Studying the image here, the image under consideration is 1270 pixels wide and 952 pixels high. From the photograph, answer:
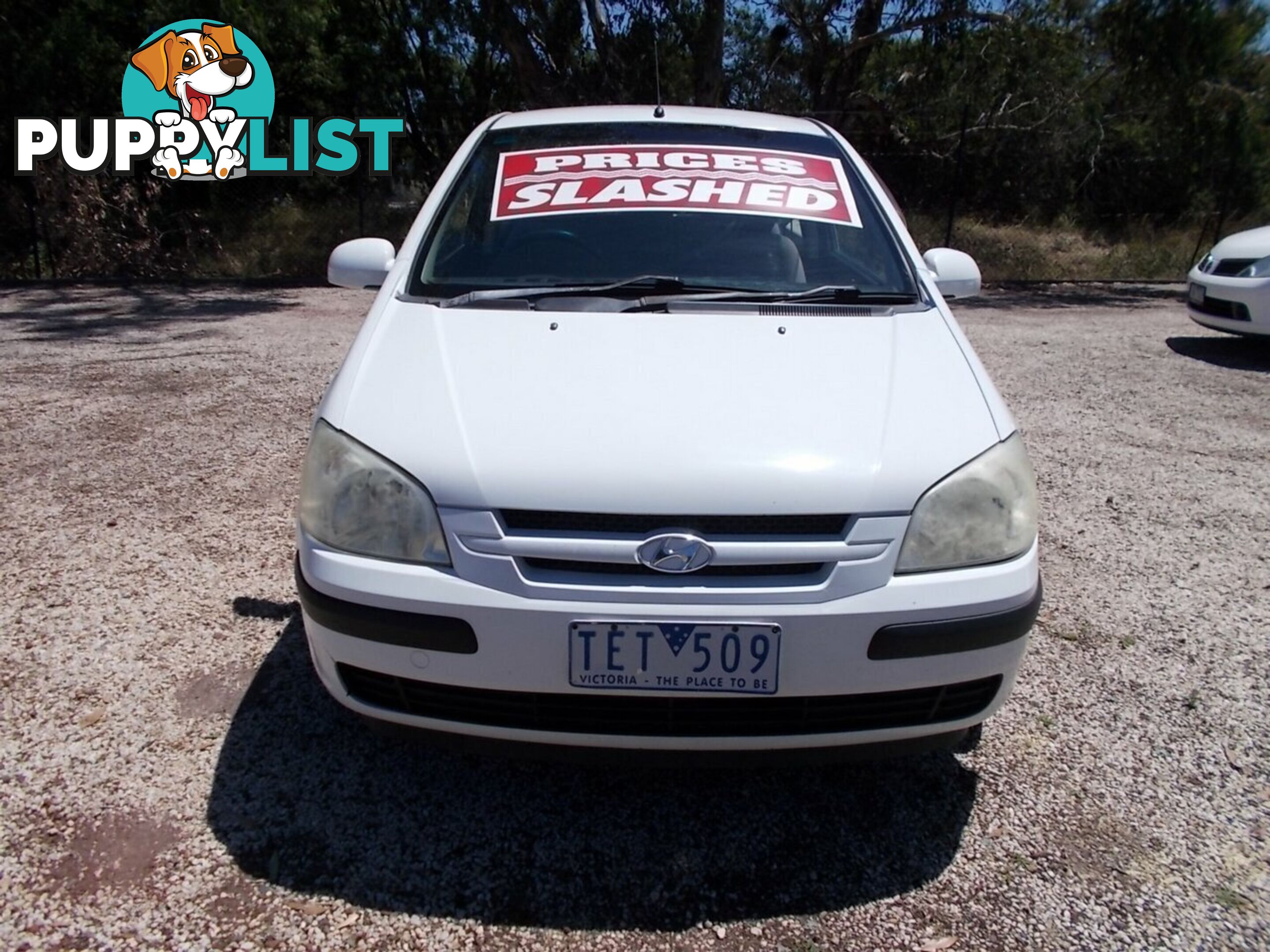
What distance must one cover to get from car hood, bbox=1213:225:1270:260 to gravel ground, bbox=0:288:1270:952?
4.42 meters

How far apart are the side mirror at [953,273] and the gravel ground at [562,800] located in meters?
1.12

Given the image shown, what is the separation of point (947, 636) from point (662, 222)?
1606mm

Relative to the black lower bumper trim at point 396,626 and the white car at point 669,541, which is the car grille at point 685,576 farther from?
the black lower bumper trim at point 396,626

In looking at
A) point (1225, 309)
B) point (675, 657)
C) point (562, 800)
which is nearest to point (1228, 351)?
point (1225, 309)

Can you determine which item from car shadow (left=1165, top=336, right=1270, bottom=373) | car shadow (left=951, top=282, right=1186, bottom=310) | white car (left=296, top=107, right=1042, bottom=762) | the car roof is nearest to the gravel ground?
white car (left=296, top=107, right=1042, bottom=762)

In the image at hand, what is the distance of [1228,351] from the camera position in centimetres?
808

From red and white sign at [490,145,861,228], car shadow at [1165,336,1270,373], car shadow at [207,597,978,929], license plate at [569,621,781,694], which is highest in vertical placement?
red and white sign at [490,145,861,228]

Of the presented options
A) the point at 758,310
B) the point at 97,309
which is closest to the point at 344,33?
the point at 97,309

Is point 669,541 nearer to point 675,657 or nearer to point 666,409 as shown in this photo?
point 675,657

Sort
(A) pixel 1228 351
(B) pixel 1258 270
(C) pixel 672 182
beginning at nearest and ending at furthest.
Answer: (C) pixel 672 182 → (B) pixel 1258 270 → (A) pixel 1228 351

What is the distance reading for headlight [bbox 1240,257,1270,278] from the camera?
719 centimetres

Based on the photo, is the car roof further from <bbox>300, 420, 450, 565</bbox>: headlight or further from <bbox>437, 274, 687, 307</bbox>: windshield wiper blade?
<bbox>300, 420, 450, 565</bbox>: headlight

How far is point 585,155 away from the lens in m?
3.22

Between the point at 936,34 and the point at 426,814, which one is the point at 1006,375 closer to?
the point at 426,814
